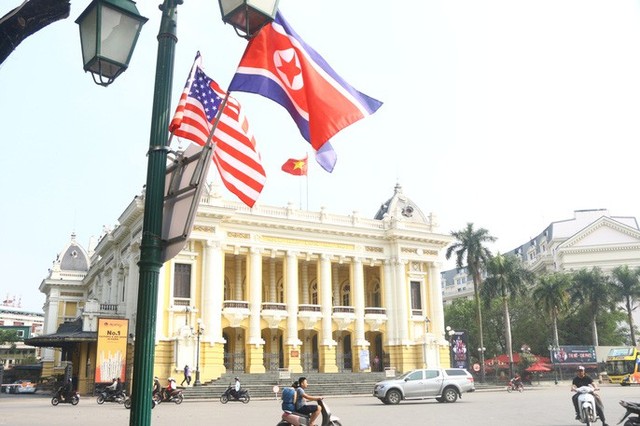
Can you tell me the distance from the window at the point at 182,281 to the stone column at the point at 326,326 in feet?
32.6

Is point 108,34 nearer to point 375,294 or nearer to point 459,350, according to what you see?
point 459,350

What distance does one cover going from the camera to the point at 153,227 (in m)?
4.97

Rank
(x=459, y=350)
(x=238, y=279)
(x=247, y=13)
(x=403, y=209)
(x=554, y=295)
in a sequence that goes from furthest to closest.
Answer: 1. (x=554, y=295)
2. (x=403, y=209)
3. (x=238, y=279)
4. (x=459, y=350)
5. (x=247, y=13)

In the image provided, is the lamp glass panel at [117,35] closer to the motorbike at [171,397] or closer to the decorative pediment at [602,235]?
the motorbike at [171,397]

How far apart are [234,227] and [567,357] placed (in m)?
33.9

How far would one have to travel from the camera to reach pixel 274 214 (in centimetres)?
4122

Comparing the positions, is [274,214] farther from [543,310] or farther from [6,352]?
[6,352]

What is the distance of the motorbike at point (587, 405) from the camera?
13000mm

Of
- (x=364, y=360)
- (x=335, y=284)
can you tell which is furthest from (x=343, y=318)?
(x=335, y=284)

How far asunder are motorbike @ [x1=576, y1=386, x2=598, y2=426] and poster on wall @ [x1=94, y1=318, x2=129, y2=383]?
73.9 ft

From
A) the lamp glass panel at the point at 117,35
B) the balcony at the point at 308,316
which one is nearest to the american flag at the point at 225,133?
the lamp glass panel at the point at 117,35

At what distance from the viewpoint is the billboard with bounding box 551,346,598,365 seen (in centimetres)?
5378

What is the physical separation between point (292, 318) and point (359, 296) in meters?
5.66

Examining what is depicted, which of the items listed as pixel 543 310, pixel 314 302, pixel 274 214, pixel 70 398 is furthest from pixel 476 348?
pixel 70 398
